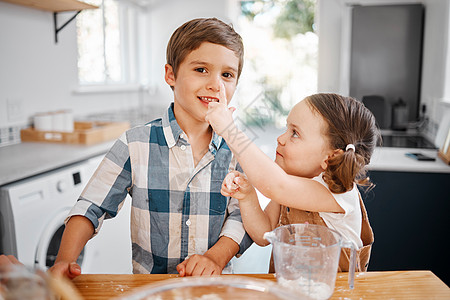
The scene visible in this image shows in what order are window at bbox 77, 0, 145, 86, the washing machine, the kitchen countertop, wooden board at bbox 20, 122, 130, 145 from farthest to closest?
window at bbox 77, 0, 145, 86, wooden board at bbox 20, 122, 130, 145, the kitchen countertop, the washing machine

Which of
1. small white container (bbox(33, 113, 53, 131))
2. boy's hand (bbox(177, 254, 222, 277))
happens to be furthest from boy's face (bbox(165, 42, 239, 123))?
small white container (bbox(33, 113, 53, 131))

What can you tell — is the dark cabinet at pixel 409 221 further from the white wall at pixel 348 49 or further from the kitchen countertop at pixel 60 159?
the white wall at pixel 348 49

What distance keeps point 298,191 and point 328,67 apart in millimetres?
3101

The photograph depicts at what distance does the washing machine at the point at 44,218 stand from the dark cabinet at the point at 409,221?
1.48 m

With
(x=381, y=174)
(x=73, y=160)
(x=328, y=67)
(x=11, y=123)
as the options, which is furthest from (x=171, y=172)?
(x=328, y=67)

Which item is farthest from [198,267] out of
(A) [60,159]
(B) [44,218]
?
(A) [60,159]

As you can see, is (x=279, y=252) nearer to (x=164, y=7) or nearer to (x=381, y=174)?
(x=381, y=174)

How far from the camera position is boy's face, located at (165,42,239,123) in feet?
3.26

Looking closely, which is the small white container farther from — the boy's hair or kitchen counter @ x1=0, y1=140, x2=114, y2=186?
the boy's hair

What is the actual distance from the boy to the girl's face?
0.59ft

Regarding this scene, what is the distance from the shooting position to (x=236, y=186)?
87cm

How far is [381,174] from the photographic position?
6.75 feet

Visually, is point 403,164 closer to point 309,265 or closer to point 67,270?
point 309,265

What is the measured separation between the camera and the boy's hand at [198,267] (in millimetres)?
805
